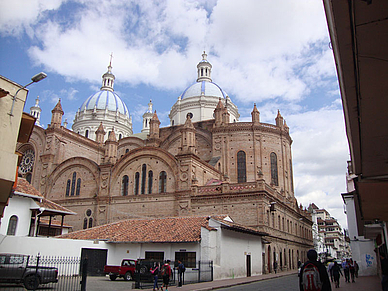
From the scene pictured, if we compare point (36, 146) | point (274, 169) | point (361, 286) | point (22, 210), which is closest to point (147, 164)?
point (274, 169)

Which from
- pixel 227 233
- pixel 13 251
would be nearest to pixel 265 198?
pixel 227 233

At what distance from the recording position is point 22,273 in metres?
15.4

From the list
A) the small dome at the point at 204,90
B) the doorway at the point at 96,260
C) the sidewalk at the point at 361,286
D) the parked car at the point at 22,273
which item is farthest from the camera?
the small dome at the point at 204,90

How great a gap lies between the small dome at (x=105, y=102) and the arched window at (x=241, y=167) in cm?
3863

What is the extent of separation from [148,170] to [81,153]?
16.7 m

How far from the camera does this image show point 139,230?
27.9 m

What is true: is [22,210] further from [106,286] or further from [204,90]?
[204,90]

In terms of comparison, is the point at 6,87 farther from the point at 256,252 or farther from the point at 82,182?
the point at 82,182

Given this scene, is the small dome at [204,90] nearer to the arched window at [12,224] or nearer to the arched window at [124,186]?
the arched window at [124,186]

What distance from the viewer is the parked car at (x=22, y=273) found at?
50.3 ft

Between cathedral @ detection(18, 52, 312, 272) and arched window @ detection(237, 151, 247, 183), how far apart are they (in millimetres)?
119

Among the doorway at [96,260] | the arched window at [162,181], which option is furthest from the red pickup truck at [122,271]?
the arched window at [162,181]

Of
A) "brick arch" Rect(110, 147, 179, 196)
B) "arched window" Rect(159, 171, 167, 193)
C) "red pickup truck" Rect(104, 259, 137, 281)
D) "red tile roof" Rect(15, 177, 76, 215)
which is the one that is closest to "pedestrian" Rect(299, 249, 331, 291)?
"red pickup truck" Rect(104, 259, 137, 281)

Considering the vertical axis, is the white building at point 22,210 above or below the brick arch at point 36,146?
below
